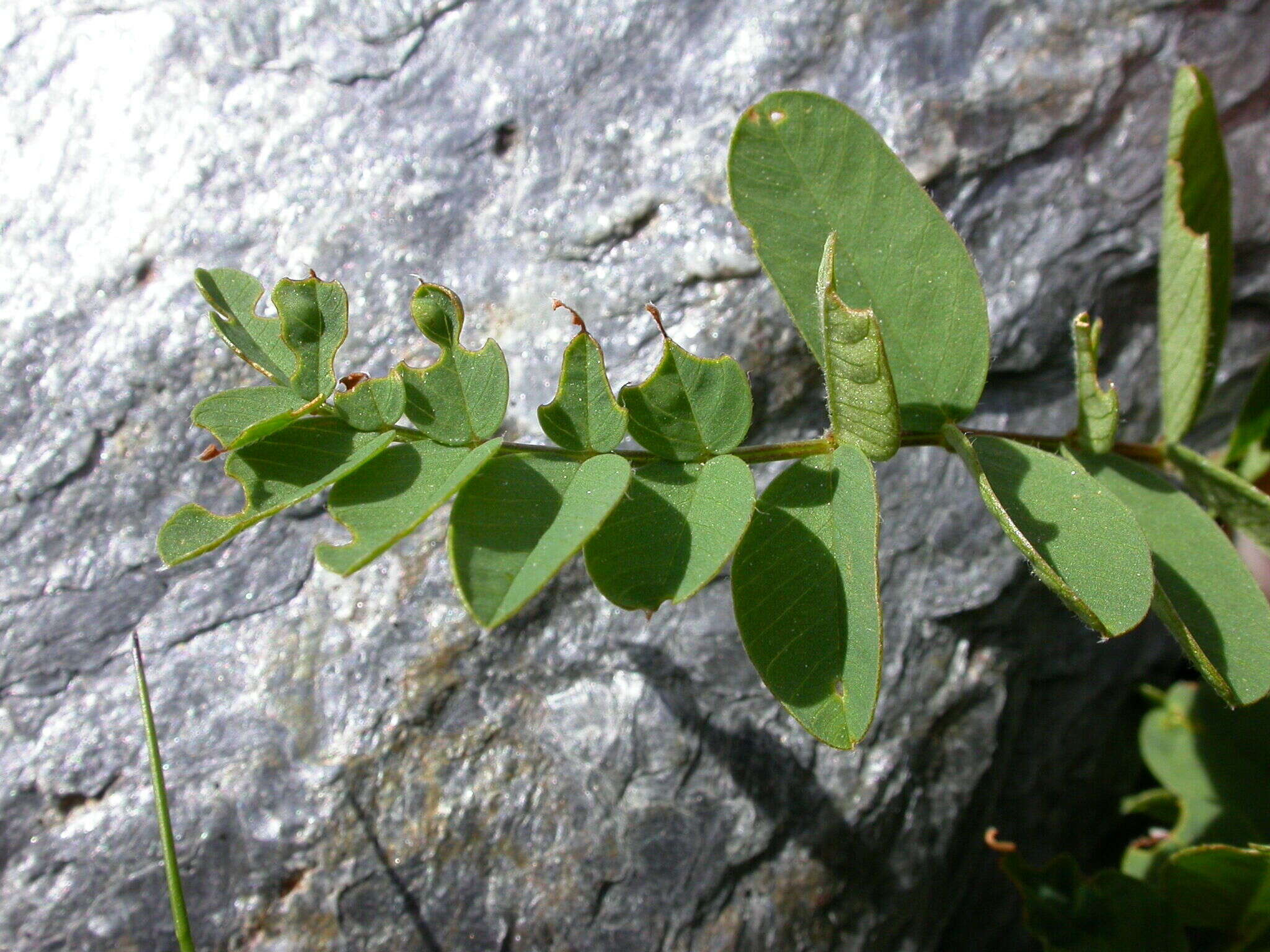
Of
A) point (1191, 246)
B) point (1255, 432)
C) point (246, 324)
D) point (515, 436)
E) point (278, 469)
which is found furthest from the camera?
point (1255, 432)

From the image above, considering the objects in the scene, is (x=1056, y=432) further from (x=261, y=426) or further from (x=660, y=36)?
(x=261, y=426)

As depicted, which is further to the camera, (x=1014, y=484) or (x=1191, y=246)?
(x=1191, y=246)

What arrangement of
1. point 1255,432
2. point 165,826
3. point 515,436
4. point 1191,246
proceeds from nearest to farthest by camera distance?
point 165,826 → point 1191,246 → point 515,436 → point 1255,432

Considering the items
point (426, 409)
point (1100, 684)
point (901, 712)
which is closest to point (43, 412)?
point (426, 409)

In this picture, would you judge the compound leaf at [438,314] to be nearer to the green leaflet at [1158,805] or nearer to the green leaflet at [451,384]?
the green leaflet at [451,384]

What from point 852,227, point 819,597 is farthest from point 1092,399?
point 819,597

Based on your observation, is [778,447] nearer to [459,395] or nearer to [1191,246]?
[459,395]
